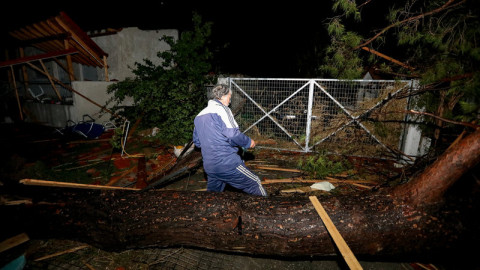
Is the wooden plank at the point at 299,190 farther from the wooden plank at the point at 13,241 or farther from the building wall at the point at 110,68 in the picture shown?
the building wall at the point at 110,68

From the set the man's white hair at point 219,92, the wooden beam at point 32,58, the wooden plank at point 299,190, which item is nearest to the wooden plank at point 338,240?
the wooden plank at point 299,190

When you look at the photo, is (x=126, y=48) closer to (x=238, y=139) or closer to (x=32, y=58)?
(x=32, y=58)

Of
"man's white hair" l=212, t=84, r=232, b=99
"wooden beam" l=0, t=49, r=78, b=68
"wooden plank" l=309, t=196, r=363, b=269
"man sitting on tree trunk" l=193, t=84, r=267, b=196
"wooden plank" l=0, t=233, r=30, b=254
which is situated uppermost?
"wooden beam" l=0, t=49, r=78, b=68

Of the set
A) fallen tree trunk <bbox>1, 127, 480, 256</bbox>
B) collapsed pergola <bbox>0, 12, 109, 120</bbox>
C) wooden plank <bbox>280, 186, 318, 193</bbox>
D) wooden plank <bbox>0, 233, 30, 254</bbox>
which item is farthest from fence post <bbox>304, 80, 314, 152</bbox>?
collapsed pergola <bbox>0, 12, 109, 120</bbox>

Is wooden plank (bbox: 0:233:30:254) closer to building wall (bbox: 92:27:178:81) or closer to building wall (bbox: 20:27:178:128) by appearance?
building wall (bbox: 20:27:178:128)

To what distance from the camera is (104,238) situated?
84.0 inches

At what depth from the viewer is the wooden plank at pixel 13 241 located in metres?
1.97

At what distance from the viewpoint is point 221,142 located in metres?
2.61

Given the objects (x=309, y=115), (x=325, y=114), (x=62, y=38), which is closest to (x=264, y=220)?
(x=309, y=115)

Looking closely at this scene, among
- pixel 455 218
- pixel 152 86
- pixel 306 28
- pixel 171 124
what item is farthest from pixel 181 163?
pixel 306 28

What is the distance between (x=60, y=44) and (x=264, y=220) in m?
12.4

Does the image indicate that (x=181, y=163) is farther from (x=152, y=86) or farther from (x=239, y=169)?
(x=152, y=86)

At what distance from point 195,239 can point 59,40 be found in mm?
11575

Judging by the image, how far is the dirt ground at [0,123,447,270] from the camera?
2.31 meters
